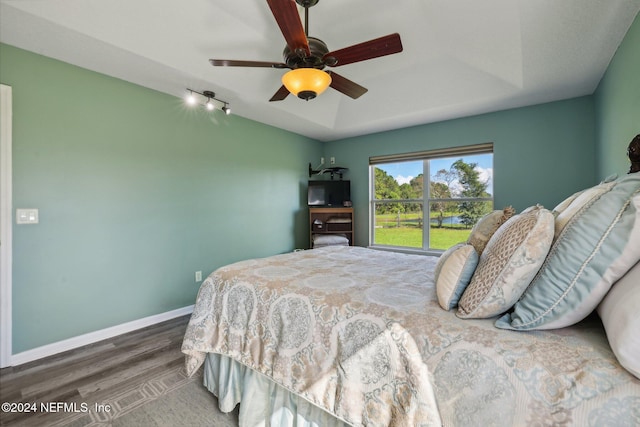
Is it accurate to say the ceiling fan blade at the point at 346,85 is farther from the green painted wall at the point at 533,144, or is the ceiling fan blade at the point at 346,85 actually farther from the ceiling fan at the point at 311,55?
the green painted wall at the point at 533,144

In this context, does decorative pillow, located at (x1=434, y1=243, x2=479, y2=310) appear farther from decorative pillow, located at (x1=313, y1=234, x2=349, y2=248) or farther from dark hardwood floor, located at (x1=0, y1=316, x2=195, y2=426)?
decorative pillow, located at (x1=313, y1=234, x2=349, y2=248)

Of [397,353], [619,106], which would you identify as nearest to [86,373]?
[397,353]

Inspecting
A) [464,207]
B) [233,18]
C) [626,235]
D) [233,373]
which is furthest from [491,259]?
[464,207]

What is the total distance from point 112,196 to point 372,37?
9.36 ft

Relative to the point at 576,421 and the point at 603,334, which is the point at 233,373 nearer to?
the point at 576,421

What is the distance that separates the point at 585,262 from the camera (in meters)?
0.86

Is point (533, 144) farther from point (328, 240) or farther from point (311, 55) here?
point (311, 55)

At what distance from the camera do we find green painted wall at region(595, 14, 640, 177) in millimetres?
→ 1853

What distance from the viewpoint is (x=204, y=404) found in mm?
1705

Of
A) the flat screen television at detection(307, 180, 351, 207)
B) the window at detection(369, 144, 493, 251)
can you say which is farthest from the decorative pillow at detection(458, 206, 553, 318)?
the flat screen television at detection(307, 180, 351, 207)

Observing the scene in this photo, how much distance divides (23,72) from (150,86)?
908 millimetres

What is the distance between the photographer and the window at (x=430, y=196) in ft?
12.3

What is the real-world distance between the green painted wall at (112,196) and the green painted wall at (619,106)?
3.64 metres

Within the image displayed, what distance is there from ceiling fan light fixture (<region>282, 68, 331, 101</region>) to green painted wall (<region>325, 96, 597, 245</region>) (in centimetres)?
262
